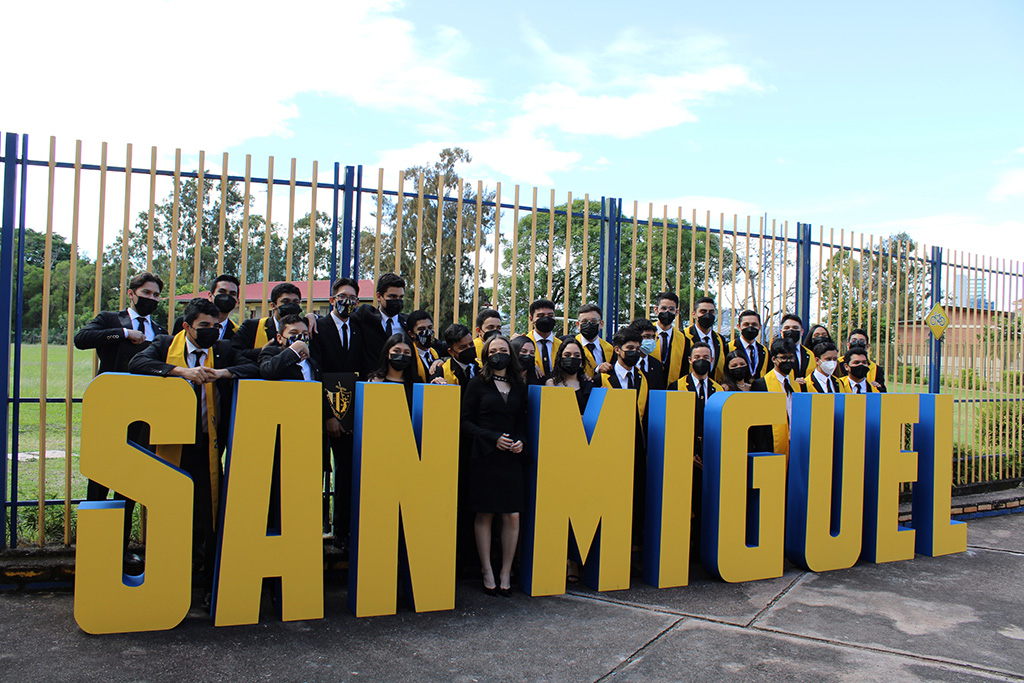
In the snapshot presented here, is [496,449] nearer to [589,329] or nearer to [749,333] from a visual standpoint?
[589,329]

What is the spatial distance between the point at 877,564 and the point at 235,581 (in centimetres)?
470

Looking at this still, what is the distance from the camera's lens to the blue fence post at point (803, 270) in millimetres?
7363

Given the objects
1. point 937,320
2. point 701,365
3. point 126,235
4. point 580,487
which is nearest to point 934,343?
point 937,320

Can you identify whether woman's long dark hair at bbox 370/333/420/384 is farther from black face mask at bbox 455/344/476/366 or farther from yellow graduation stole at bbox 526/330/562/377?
yellow graduation stole at bbox 526/330/562/377

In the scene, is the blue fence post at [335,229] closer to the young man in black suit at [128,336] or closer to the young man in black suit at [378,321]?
the young man in black suit at [378,321]

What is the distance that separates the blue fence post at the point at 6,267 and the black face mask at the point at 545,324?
3619mm

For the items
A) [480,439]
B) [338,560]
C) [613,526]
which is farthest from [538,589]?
[338,560]

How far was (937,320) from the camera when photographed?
8.05 meters

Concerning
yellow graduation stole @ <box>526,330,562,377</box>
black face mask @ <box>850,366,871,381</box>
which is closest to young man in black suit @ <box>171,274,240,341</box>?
yellow graduation stole @ <box>526,330,562,377</box>

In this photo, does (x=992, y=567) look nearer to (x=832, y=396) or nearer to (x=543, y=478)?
(x=832, y=396)

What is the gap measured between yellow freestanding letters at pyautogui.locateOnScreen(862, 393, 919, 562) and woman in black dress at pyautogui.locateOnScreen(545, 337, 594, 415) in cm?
240

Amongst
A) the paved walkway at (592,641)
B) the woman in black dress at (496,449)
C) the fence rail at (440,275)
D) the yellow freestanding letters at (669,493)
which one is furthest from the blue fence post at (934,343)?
the woman in black dress at (496,449)

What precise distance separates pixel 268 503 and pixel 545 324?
2.45 meters

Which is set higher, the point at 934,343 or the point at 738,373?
the point at 934,343
